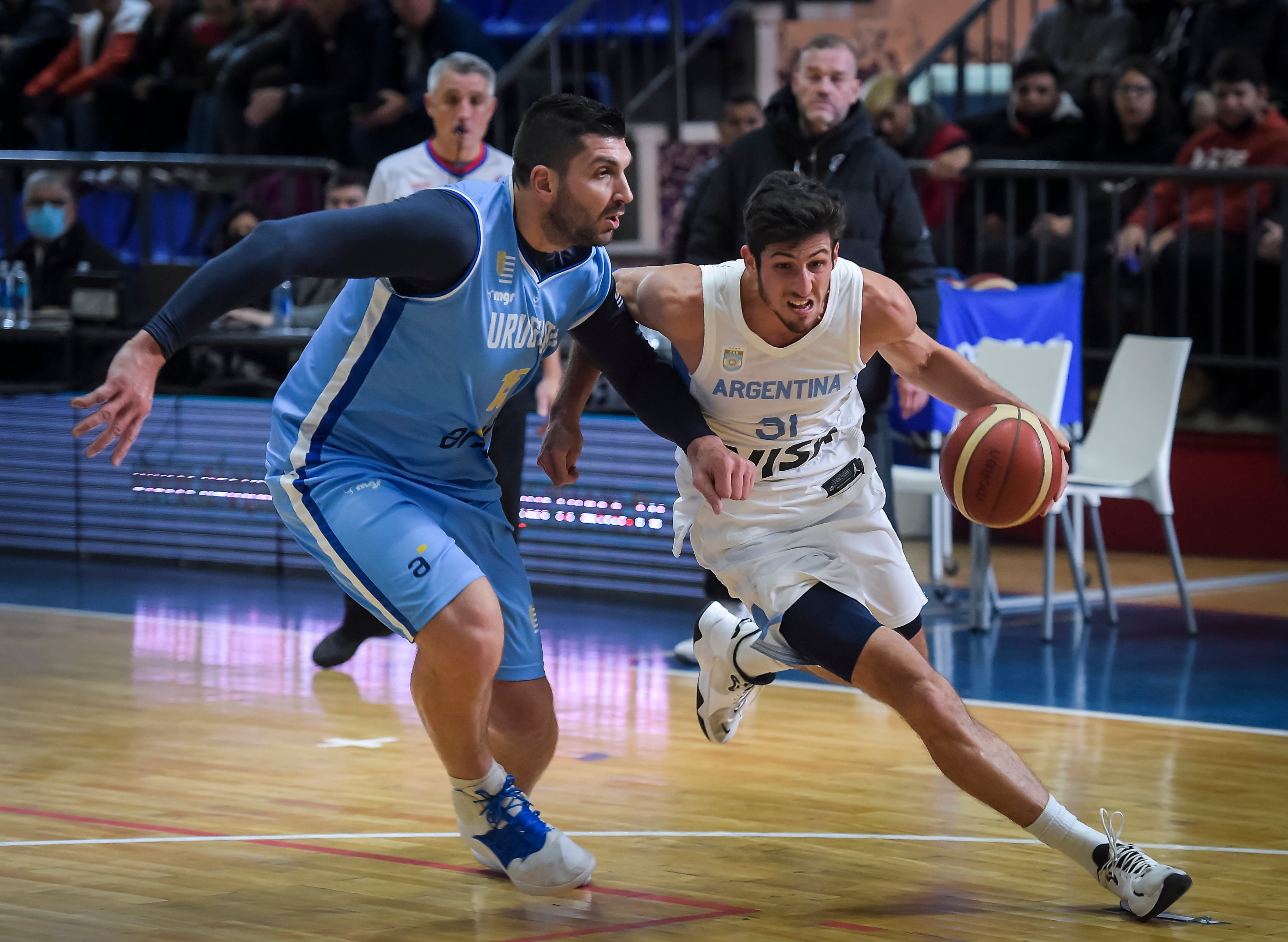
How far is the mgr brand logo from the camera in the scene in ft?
11.9

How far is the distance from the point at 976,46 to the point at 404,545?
9.79m

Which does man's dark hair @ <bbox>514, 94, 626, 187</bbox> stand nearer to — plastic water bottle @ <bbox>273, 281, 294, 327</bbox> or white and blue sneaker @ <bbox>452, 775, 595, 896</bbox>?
white and blue sneaker @ <bbox>452, 775, 595, 896</bbox>

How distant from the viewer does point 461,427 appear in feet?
12.4

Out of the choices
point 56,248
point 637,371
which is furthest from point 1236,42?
point 637,371

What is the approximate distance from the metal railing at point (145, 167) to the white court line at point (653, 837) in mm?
6720

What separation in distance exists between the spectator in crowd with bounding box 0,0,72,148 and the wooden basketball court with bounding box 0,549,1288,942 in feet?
28.9

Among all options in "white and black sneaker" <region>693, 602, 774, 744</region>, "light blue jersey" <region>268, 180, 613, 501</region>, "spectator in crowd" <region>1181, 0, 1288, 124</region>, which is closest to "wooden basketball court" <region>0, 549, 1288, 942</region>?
"white and black sneaker" <region>693, 602, 774, 744</region>

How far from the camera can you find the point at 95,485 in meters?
9.50

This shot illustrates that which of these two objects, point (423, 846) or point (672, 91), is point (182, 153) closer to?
point (672, 91)

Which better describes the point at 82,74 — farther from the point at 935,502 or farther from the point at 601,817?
the point at 601,817

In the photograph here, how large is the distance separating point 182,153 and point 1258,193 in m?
7.95

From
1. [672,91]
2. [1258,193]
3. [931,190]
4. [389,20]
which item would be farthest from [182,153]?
[1258,193]

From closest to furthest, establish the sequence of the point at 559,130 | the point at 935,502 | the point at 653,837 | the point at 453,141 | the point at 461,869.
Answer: the point at 559,130, the point at 461,869, the point at 653,837, the point at 453,141, the point at 935,502

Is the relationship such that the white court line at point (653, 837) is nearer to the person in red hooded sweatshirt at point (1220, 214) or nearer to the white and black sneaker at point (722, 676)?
the white and black sneaker at point (722, 676)
